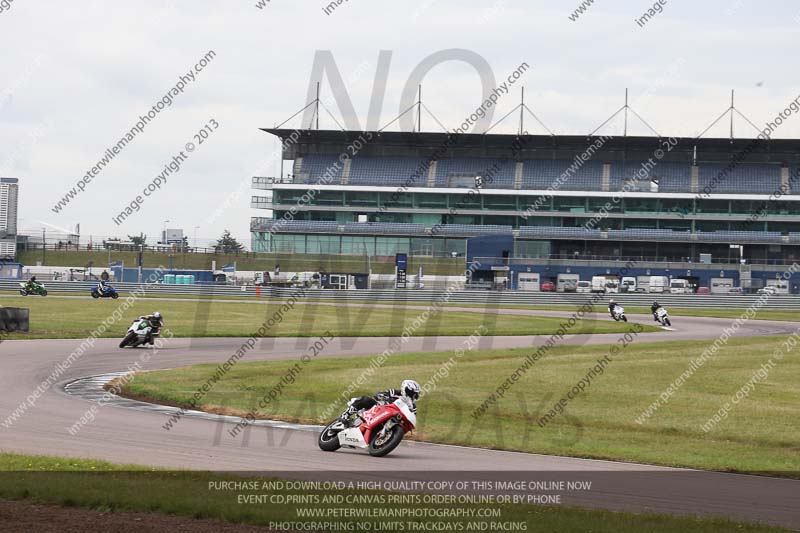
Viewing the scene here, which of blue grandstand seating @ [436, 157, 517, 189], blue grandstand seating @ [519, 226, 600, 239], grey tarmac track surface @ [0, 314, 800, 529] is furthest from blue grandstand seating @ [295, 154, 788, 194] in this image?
grey tarmac track surface @ [0, 314, 800, 529]

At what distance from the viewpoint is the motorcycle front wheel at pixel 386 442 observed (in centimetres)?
1427

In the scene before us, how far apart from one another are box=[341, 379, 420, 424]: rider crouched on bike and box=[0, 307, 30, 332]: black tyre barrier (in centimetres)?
2408

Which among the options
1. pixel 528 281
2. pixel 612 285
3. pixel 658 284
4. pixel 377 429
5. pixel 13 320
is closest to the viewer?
pixel 377 429

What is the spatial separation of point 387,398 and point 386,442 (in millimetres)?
701

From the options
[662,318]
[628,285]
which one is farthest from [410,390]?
[628,285]

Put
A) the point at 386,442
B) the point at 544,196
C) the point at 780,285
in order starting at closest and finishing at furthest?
the point at 386,442, the point at 780,285, the point at 544,196

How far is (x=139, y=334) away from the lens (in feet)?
105

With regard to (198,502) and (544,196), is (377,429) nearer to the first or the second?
(198,502)

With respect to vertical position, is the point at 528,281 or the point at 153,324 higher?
the point at 528,281

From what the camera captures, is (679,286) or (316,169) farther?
(316,169)

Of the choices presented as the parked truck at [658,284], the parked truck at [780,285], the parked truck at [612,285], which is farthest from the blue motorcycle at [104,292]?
the parked truck at [780,285]

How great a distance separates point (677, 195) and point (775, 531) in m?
94.8

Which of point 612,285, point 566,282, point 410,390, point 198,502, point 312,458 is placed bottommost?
point 312,458

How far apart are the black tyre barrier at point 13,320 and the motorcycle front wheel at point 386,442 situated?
81.1ft
